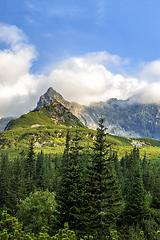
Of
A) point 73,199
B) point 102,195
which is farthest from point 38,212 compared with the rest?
point 102,195

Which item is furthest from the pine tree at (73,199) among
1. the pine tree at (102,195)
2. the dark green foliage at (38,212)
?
the dark green foliage at (38,212)

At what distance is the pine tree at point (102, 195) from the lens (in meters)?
24.8

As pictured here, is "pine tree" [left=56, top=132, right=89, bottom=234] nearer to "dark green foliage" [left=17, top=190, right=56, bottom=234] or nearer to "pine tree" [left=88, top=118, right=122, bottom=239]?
"pine tree" [left=88, top=118, right=122, bottom=239]

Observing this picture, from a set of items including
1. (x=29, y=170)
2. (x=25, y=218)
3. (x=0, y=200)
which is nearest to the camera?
(x=25, y=218)

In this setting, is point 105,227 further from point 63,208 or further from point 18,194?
point 18,194

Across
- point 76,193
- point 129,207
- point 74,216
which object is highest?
point 76,193

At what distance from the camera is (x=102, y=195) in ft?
86.5

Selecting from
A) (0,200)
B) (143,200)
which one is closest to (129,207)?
(143,200)

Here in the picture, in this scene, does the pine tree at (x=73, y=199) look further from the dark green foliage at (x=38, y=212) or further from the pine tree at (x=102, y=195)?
the dark green foliage at (x=38, y=212)

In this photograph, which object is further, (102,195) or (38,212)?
(38,212)

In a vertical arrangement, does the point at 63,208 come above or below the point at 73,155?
below

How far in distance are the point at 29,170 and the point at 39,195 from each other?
121ft

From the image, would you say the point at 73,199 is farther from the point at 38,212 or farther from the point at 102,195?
the point at 38,212

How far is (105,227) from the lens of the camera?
2462 centimetres
